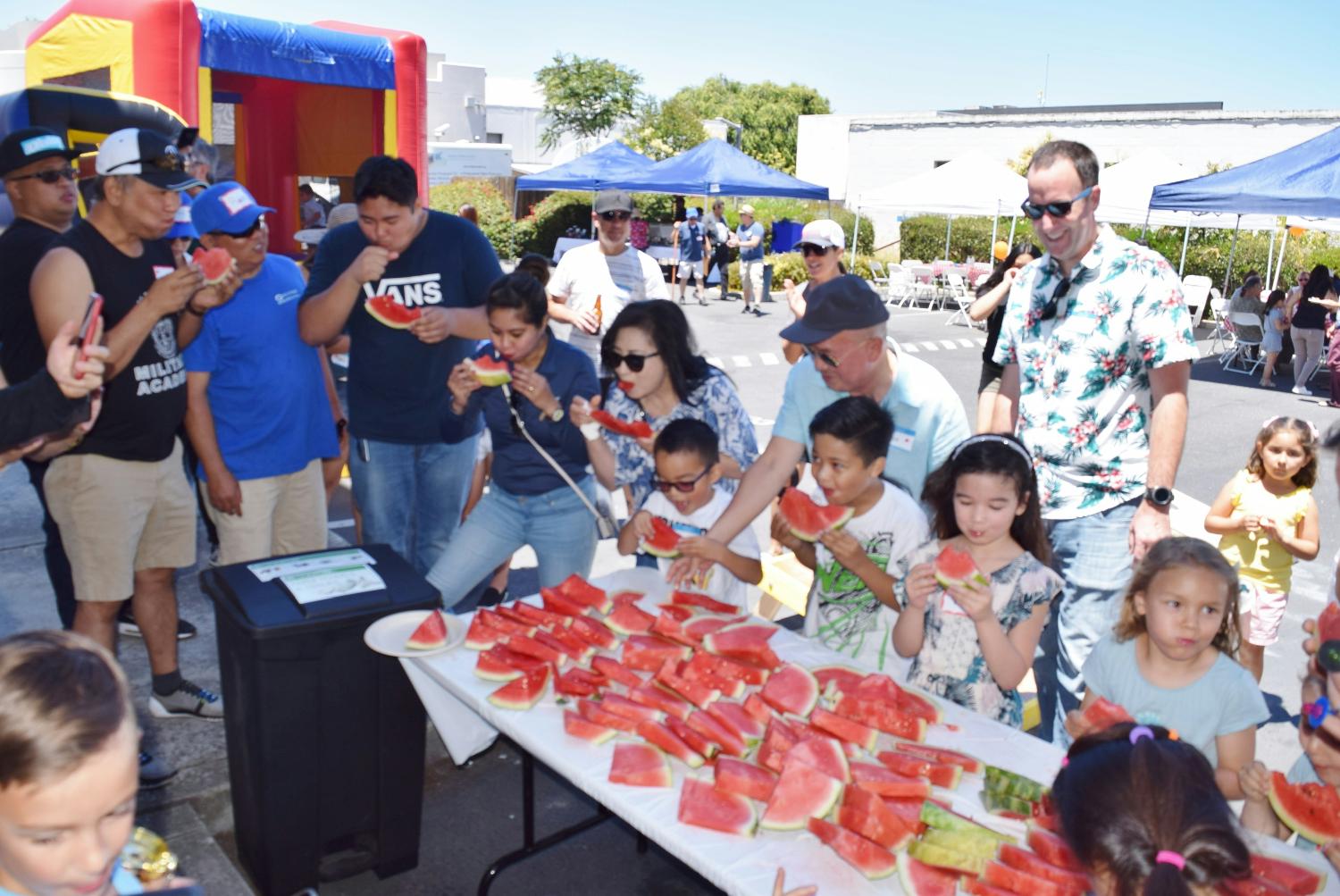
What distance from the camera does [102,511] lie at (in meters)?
3.78

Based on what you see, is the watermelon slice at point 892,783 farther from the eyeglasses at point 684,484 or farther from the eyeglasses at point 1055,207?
the eyeglasses at point 1055,207

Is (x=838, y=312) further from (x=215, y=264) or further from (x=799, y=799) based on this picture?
(x=215, y=264)

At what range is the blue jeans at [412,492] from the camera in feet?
15.5

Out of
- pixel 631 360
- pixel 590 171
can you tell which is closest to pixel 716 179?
pixel 590 171

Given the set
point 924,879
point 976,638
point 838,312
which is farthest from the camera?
point 838,312

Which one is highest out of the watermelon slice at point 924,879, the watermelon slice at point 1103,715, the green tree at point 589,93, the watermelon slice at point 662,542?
the green tree at point 589,93

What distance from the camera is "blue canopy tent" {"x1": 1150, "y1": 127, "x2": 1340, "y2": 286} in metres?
12.4

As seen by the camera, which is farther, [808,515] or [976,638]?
[808,515]

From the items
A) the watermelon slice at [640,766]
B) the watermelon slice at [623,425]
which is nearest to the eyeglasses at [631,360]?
the watermelon slice at [623,425]

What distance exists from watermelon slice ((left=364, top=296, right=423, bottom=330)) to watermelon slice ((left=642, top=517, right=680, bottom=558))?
1.60 meters

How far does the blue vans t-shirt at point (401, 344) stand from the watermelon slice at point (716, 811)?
270 centimetres

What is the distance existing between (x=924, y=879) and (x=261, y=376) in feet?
11.2

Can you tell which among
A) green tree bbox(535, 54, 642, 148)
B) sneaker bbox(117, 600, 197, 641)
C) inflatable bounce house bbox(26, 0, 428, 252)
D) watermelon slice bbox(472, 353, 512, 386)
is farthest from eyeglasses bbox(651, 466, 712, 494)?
green tree bbox(535, 54, 642, 148)

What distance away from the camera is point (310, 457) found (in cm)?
459
